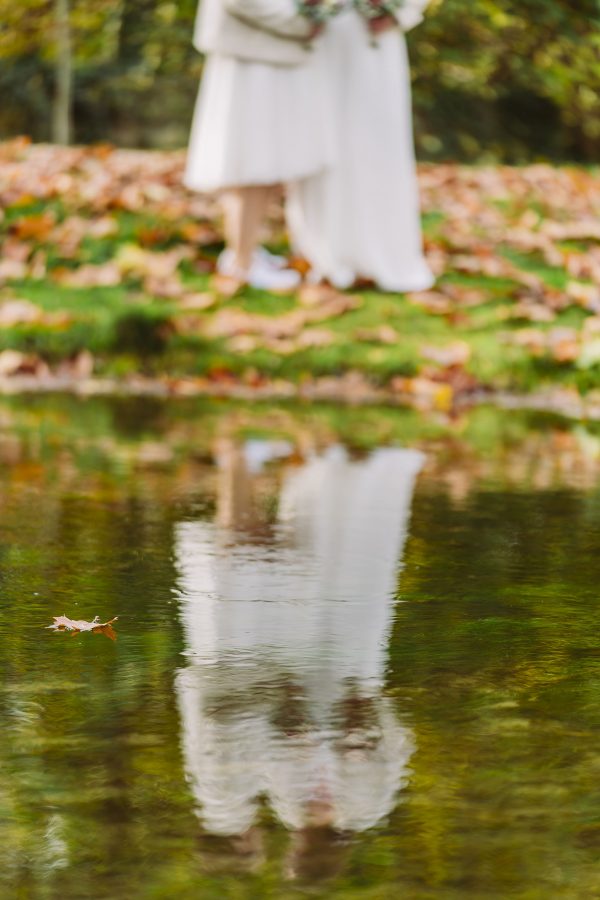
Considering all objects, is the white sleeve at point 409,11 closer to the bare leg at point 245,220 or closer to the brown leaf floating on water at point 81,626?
the bare leg at point 245,220

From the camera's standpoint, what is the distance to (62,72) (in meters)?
15.3

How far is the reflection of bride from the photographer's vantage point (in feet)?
8.67

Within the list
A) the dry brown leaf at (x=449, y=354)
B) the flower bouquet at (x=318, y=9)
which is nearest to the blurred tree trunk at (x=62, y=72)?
the flower bouquet at (x=318, y=9)

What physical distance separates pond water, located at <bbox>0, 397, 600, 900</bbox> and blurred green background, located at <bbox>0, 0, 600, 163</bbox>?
1041 centimetres

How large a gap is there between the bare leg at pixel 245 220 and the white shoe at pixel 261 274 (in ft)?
0.14

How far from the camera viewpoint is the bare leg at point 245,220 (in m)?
9.44

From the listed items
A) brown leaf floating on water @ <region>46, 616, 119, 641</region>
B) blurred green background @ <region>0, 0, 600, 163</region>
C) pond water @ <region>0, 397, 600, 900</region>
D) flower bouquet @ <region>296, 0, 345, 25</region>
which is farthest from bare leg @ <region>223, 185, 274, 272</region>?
blurred green background @ <region>0, 0, 600, 163</region>

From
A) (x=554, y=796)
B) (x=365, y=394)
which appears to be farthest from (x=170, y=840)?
(x=365, y=394)

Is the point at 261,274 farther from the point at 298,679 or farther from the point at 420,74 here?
the point at 420,74

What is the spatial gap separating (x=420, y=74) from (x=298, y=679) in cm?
1333

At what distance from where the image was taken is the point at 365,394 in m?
8.00

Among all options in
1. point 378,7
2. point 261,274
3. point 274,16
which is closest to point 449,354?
point 261,274

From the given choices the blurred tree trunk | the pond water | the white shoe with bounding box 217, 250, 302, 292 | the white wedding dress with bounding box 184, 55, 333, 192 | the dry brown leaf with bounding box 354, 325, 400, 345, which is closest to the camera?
the pond water

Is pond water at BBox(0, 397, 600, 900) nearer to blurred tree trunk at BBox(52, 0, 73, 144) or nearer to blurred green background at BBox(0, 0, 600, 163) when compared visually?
blurred tree trunk at BBox(52, 0, 73, 144)
